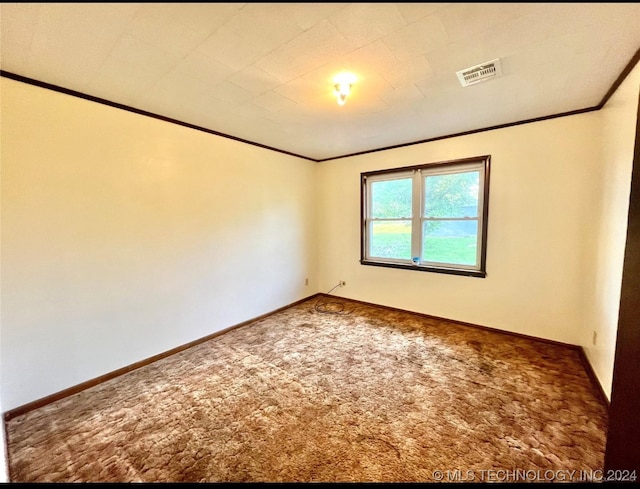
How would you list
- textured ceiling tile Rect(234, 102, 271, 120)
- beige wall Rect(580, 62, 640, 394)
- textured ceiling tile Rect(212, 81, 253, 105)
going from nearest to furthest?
beige wall Rect(580, 62, 640, 394)
textured ceiling tile Rect(212, 81, 253, 105)
textured ceiling tile Rect(234, 102, 271, 120)

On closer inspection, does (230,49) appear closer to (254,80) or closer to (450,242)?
(254,80)

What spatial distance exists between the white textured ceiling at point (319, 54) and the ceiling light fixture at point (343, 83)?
0.05 meters

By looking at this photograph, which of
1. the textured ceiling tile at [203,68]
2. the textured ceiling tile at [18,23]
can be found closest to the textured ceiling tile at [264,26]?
the textured ceiling tile at [203,68]

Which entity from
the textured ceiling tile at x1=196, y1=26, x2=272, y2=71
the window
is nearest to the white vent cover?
the window

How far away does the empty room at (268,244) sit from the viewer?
144cm

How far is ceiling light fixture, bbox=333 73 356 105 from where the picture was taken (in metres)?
1.93

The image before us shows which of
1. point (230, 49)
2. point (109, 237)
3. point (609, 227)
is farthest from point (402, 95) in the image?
point (109, 237)

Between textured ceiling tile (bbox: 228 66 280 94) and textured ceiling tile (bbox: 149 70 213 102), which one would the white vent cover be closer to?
textured ceiling tile (bbox: 228 66 280 94)

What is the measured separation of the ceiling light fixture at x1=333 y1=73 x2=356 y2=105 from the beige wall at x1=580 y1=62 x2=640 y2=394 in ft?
6.16

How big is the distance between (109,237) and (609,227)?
4361mm

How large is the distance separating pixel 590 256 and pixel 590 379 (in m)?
1.17

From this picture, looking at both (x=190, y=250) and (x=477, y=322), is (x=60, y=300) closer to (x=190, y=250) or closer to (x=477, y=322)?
(x=190, y=250)

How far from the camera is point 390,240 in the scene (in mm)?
4082

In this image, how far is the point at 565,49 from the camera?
1636 millimetres
